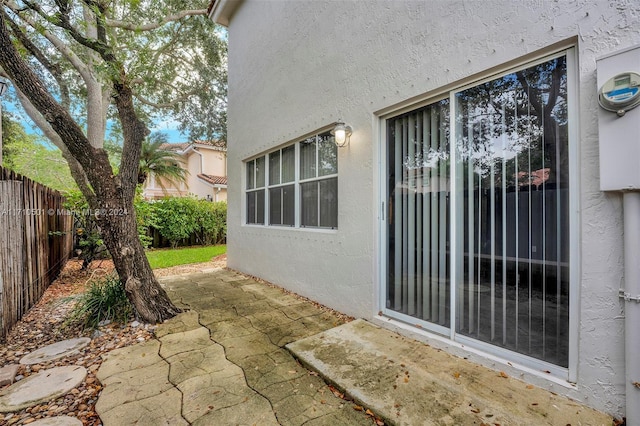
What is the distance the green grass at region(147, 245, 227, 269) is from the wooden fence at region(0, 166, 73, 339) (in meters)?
2.65

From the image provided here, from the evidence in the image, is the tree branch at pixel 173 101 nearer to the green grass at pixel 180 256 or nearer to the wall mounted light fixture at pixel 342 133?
the green grass at pixel 180 256

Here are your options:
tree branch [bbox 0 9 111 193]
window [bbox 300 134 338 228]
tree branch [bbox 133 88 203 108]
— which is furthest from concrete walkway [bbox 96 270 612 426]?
tree branch [bbox 133 88 203 108]

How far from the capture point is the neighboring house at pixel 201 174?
1809cm

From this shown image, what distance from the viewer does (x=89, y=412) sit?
6.68ft

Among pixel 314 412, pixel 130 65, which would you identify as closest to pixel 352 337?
pixel 314 412

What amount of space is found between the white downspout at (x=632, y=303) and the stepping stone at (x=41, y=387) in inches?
161

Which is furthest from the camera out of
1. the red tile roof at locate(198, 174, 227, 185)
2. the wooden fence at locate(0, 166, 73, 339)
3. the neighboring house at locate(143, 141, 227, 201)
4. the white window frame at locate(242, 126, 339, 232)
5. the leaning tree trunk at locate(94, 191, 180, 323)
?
the neighboring house at locate(143, 141, 227, 201)

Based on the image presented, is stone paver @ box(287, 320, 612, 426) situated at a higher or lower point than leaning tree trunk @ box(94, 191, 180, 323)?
lower

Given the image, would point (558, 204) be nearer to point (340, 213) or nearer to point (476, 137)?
point (476, 137)

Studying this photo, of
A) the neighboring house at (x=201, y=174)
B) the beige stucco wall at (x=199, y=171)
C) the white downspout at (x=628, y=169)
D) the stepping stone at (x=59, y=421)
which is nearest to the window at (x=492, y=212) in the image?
the white downspout at (x=628, y=169)

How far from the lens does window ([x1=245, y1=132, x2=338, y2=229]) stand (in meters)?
4.29

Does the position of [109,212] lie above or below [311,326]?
above

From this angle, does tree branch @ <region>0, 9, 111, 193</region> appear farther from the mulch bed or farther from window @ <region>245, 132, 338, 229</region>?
window @ <region>245, 132, 338, 229</region>

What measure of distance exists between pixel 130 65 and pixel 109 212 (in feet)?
6.93
